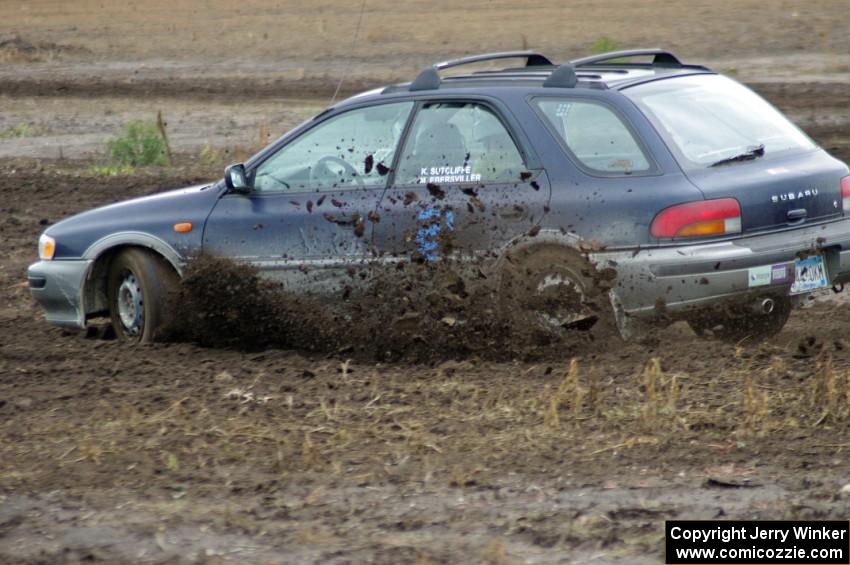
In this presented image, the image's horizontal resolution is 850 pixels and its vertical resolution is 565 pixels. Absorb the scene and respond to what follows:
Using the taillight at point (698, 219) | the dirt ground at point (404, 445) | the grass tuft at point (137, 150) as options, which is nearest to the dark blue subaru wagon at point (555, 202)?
the taillight at point (698, 219)

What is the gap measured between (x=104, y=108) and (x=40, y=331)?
13.8m

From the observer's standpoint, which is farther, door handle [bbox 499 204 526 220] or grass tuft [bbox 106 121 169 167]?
grass tuft [bbox 106 121 169 167]

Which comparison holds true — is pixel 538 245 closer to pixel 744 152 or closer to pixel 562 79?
pixel 562 79

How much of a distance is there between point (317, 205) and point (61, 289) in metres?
1.92

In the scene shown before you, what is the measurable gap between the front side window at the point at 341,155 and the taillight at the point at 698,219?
65.0 inches

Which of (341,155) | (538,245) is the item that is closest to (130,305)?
(341,155)

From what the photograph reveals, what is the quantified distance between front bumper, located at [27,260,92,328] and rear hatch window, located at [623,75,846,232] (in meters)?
3.58

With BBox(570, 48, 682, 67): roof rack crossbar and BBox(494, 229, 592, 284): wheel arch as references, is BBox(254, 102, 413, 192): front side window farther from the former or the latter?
BBox(570, 48, 682, 67): roof rack crossbar

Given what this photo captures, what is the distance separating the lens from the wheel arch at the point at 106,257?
8719mm

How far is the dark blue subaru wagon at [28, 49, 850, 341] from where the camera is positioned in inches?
293

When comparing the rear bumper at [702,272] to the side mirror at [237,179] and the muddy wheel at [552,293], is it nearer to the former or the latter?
the muddy wheel at [552,293]

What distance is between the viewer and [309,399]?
7160 millimetres

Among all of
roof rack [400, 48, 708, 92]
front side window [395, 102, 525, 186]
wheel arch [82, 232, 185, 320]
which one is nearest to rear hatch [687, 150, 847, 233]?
roof rack [400, 48, 708, 92]

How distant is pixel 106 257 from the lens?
356 inches
